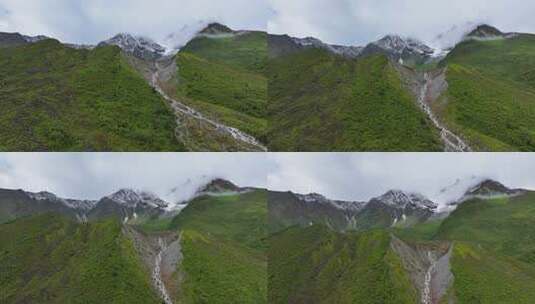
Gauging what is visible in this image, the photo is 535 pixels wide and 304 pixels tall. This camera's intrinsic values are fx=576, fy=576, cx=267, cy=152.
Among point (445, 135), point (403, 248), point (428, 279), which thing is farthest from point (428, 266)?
point (445, 135)

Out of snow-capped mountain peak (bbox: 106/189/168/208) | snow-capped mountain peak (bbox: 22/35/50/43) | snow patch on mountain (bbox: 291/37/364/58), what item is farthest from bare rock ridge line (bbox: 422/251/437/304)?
snow-capped mountain peak (bbox: 22/35/50/43)

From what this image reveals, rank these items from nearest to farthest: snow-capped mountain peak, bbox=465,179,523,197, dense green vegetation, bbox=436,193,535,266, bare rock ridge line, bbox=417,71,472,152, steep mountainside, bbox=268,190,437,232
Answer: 1. bare rock ridge line, bbox=417,71,472,152
2. dense green vegetation, bbox=436,193,535,266
3. steep mountainside, bbox=268,190,437,232
4. snow-capped mountain peak, bbox=465,179,523,197

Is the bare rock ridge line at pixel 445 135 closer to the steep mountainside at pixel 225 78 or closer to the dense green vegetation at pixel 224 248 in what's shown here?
the steep mountainside at pixel 225 78

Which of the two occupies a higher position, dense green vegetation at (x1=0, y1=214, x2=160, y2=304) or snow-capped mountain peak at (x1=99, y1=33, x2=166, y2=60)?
snow-capped mountain peak at (x1=99, y1=33, x2=166, y2=60)

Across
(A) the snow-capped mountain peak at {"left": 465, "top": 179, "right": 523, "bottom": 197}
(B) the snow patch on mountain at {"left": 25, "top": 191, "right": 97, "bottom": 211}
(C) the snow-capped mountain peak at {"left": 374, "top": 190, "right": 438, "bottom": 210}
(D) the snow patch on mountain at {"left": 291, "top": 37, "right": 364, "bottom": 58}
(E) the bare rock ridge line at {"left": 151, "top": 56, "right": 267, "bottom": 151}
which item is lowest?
(B) the snow patch on mountain at {"left": 25, "top": 191, "right": 97, "bottom": 211}

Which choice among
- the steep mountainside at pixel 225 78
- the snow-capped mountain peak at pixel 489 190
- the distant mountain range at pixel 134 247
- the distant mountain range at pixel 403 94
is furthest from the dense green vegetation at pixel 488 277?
the steep mountainside at pixel 225 78

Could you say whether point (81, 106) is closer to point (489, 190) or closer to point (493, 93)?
point (493, 93)

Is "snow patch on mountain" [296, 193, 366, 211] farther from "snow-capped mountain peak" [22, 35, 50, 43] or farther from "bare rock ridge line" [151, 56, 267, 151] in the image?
"snow-capped mountain peak" [22, 35, 50, 43]
